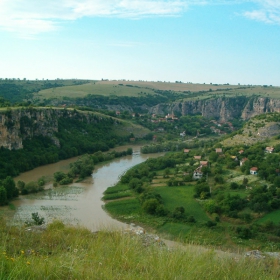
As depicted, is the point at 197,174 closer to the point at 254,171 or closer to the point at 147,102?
the point at 254,171

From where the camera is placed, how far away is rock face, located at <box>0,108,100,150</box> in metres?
22.3

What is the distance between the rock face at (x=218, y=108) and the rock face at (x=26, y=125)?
27.1 metres

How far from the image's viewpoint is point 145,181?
1856 centimetres

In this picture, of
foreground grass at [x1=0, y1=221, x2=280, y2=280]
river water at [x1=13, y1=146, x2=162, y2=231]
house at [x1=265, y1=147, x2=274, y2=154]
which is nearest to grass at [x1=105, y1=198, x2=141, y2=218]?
river water at [x1=13, y1=146, x2=162, y2=231]

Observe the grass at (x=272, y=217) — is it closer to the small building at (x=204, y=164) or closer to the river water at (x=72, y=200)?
the river water at (x=72, y=200)

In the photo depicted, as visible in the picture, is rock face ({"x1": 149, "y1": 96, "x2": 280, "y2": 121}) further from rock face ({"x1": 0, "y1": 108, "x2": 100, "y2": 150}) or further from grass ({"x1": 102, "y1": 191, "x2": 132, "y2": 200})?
grass ({"x1": 102, "y1": 191, "x2": 132, "y2": 200})

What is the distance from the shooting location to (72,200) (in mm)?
15812

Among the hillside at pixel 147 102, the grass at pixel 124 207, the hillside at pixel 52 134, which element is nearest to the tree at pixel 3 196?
the hillside at pixel 52 134

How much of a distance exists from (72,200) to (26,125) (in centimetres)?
1105

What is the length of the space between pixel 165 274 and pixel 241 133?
85.6ft

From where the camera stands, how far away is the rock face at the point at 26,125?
22.3 meters

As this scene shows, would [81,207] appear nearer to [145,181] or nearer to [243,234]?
[145,181]

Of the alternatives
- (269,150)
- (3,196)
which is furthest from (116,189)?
(269,150)

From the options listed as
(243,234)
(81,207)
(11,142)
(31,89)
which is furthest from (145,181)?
(31,89)
